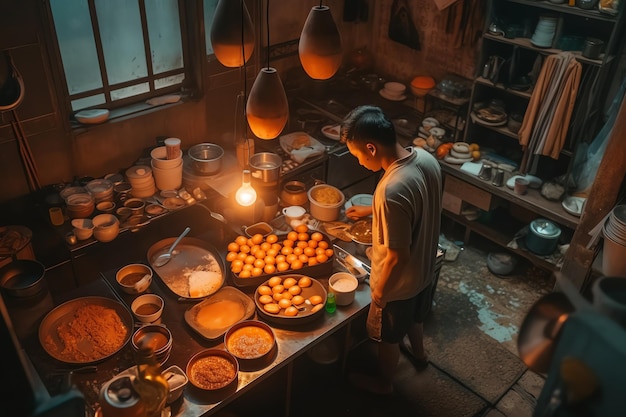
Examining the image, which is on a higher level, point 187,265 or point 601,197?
point 601,197

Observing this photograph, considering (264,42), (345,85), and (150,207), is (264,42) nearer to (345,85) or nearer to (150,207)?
(345,85)

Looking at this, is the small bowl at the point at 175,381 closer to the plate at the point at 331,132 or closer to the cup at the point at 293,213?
the cup at the point at 293,213

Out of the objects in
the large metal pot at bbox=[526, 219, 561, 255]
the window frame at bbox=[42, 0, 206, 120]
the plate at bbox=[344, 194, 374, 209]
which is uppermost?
the window frame at bbox=[42, 0, 206, 120]

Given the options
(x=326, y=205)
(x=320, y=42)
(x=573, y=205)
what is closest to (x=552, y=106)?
(x=573, y=205)

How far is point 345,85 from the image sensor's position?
6477 mm

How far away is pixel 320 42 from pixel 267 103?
1.55ft

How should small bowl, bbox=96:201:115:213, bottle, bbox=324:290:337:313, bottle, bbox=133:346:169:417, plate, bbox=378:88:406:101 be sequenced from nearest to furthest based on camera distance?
bottle, bbox=133:346:169:417 < bottle, bbox=324:290:337:313 < small bowl, bbox=96:201:115:213 < plate, bbox=378:88:406:101

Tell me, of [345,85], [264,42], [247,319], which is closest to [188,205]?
[247,319]

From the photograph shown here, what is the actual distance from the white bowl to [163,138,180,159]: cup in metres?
1.25

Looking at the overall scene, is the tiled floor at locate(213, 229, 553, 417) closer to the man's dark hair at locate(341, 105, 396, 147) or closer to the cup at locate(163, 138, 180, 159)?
the man's dark hair at locate(341, 105, 396, 147)

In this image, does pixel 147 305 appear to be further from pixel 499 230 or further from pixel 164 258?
pixel 499 230

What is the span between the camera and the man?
318cm

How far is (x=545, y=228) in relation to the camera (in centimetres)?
527

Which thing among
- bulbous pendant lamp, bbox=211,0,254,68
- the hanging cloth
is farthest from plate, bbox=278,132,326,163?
bulbous pendant lamp, bbox=211,0,254,68
